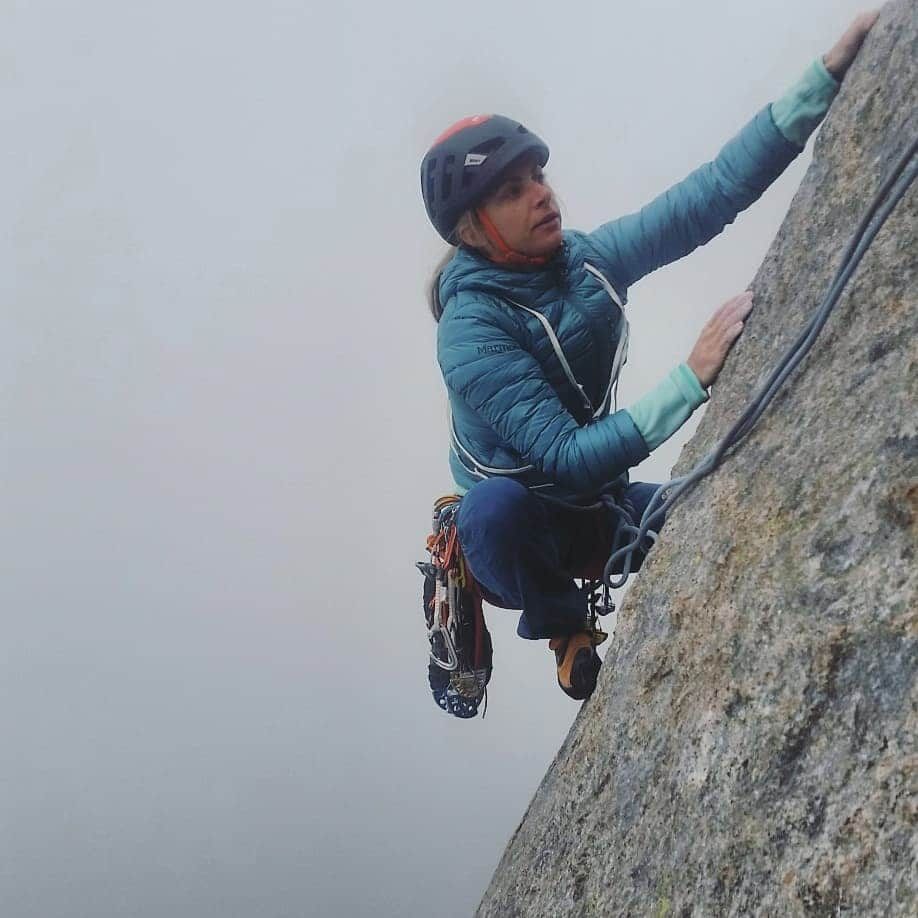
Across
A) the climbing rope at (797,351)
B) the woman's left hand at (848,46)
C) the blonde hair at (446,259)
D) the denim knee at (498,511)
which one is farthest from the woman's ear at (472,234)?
the woman's left hand at (848,46)

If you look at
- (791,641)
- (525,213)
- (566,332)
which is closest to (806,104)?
(525,213)

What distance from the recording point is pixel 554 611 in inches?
161

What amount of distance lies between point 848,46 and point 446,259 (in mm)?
1651

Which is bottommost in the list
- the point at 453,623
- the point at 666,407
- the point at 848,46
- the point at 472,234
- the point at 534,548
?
the point at 453,623

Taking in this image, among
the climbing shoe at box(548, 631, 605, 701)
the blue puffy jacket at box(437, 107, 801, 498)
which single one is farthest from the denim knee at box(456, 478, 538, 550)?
the climbing shoe at box(548, 631, 605, 701)

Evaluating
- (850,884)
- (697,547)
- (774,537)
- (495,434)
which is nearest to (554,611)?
(495,434)

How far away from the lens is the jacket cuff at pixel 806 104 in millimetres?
3748

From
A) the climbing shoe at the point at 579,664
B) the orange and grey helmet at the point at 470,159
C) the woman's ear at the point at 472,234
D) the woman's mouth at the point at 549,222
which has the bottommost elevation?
the climbing shoe at the point at 579,664

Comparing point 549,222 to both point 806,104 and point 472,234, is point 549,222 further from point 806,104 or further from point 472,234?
point 806,104

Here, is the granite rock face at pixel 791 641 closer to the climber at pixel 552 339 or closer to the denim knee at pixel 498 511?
the climber at pixel 552 339

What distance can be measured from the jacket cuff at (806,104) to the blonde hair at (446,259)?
118 centimetres

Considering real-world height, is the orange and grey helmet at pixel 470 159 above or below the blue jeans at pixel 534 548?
above

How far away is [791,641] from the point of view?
2422 mm

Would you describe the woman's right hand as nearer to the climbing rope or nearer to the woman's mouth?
the climbing rope
